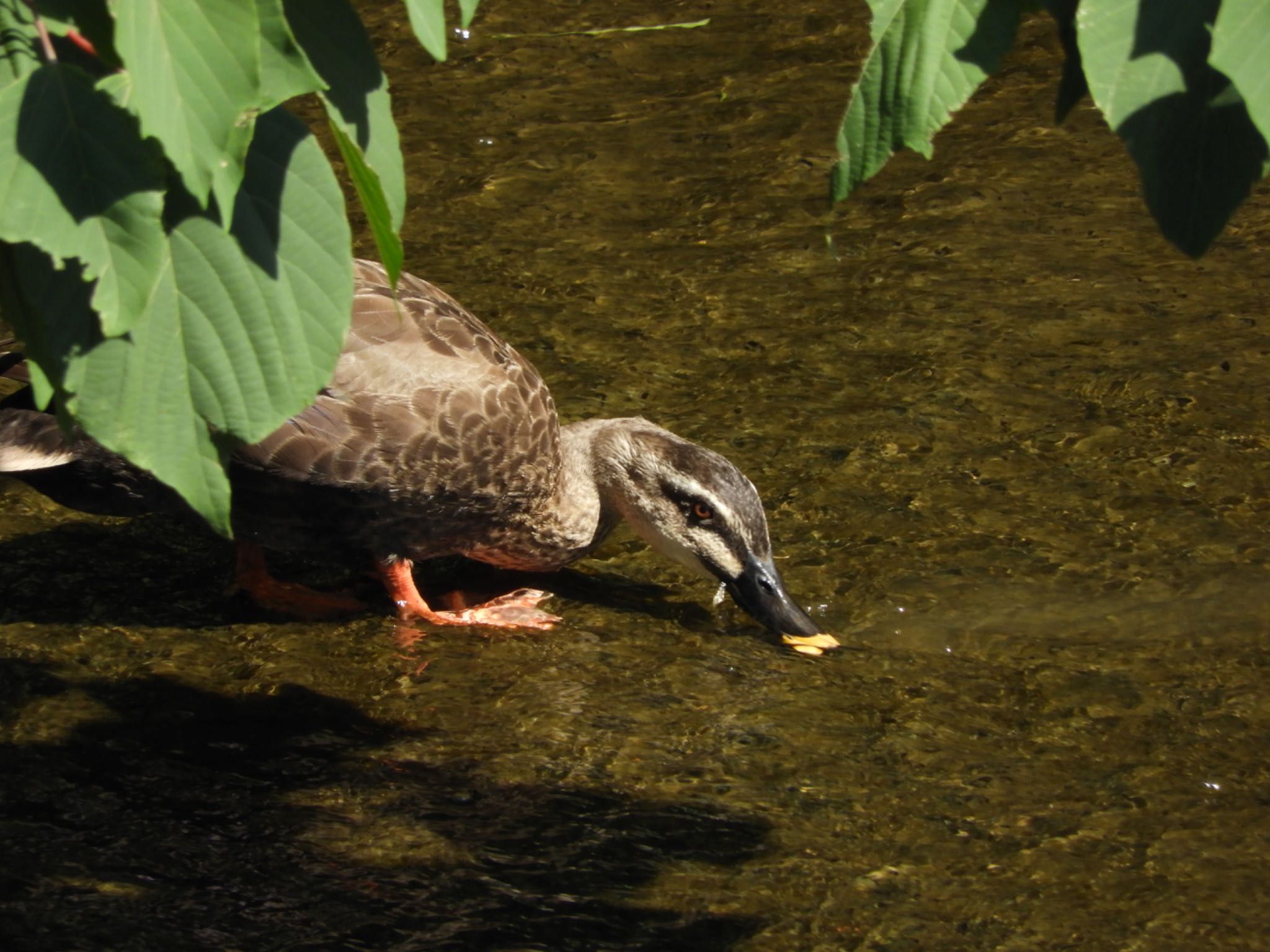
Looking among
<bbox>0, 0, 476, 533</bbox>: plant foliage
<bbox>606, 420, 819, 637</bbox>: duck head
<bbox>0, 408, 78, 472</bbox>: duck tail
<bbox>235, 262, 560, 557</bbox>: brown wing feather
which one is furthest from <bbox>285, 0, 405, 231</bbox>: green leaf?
<bbox>606, 420, 819, 637</bbox>: duck head

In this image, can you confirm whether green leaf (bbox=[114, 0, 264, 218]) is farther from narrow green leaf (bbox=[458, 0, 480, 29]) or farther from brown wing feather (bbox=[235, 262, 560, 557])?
brown wing feather (bbox=[235, 262, 560, 557])

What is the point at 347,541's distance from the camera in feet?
15.2

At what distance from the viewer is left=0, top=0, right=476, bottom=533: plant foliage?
1426 mm

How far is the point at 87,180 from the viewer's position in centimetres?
147

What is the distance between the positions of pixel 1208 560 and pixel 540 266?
2918 mm

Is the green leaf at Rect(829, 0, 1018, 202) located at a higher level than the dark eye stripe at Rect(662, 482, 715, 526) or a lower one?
higher

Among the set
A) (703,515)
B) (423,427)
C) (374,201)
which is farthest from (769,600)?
(374,201)

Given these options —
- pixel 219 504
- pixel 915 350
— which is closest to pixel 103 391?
pixel 219 504

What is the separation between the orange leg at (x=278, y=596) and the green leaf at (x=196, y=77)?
334 cm

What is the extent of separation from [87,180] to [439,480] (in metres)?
3.13

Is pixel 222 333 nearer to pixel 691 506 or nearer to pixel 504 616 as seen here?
pixel 504 616

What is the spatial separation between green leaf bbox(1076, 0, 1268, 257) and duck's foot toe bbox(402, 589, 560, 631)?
132 inches

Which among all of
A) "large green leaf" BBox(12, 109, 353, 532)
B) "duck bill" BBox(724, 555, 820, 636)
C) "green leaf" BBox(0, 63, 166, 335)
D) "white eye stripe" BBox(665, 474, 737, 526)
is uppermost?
"green leaf" BBox(0, 63, 166, 335)

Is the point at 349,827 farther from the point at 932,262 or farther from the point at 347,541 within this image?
the point at 932,262
